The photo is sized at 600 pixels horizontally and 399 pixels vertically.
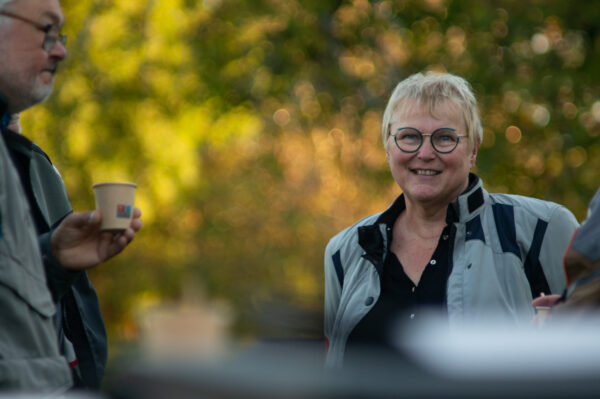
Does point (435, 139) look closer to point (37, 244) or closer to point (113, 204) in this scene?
point (113, 204)

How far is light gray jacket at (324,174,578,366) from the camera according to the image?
2.59 meters

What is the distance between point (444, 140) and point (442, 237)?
1.14 ft

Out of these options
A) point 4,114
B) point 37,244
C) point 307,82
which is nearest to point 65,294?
point 37,244

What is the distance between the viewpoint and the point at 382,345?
99cm

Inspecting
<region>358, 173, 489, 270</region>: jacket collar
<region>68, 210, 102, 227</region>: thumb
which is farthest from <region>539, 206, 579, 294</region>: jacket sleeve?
<region>68, 210, 102, 227</region>: thumb

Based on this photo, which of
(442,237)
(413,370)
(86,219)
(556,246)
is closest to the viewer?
(413,370)

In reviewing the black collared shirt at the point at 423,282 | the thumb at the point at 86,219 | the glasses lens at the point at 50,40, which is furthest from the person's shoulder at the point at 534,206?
the glasses lens at the point at 50,40

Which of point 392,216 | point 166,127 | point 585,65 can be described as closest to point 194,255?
point 166,127

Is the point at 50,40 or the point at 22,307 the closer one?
the point at 22,307

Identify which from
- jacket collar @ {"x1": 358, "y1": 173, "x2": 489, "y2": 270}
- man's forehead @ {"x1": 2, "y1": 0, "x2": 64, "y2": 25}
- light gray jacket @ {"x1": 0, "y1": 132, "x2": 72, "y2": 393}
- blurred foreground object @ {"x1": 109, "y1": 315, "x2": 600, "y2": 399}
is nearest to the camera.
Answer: blurred foreground object @ {"x1": 109, "y1": 315, "x2": 600, "y2": 399}

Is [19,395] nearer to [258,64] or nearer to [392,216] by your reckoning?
[392,216]

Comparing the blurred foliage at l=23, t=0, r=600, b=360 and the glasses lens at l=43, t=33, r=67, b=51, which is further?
the blurred foliage at l=23, t=0, r=600, b=360

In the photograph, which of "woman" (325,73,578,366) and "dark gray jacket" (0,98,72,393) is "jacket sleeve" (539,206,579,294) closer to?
"woman" (325,73,578,366)

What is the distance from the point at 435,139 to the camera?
9.52 ft
